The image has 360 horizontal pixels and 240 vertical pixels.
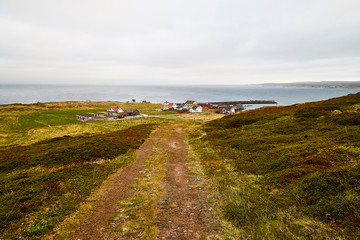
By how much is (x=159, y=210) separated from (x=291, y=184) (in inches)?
368

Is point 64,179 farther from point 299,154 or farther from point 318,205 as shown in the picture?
point 299,154

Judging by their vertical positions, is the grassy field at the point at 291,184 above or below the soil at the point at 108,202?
above

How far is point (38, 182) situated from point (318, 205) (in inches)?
839

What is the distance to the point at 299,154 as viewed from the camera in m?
16.1

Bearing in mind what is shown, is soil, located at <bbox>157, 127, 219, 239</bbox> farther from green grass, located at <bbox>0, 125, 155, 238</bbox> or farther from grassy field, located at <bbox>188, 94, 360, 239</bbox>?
green grass, located at <bbox>0, 125, 155, 238</bbox>

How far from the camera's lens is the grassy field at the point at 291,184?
8.26 m

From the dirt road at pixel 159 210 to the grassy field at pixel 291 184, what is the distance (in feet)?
5.12

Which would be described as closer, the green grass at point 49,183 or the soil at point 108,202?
the soil at point 108,202

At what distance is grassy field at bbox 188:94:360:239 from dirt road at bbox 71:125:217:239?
1562 mm

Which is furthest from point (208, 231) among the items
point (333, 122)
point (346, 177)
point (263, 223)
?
point (333, 122)

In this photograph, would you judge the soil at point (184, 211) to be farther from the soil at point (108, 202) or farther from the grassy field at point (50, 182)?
the grassy field at point (50, 182)

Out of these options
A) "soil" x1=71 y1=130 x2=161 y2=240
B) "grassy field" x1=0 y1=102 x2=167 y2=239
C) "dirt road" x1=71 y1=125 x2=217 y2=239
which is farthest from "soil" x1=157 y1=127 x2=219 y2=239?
"grassy field" x1=0 y1=102 x2=167 y2=239

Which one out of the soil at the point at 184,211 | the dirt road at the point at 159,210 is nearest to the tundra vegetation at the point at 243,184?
the dirt road at the point at 159,210

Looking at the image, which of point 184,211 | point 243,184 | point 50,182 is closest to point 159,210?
point 184,211
